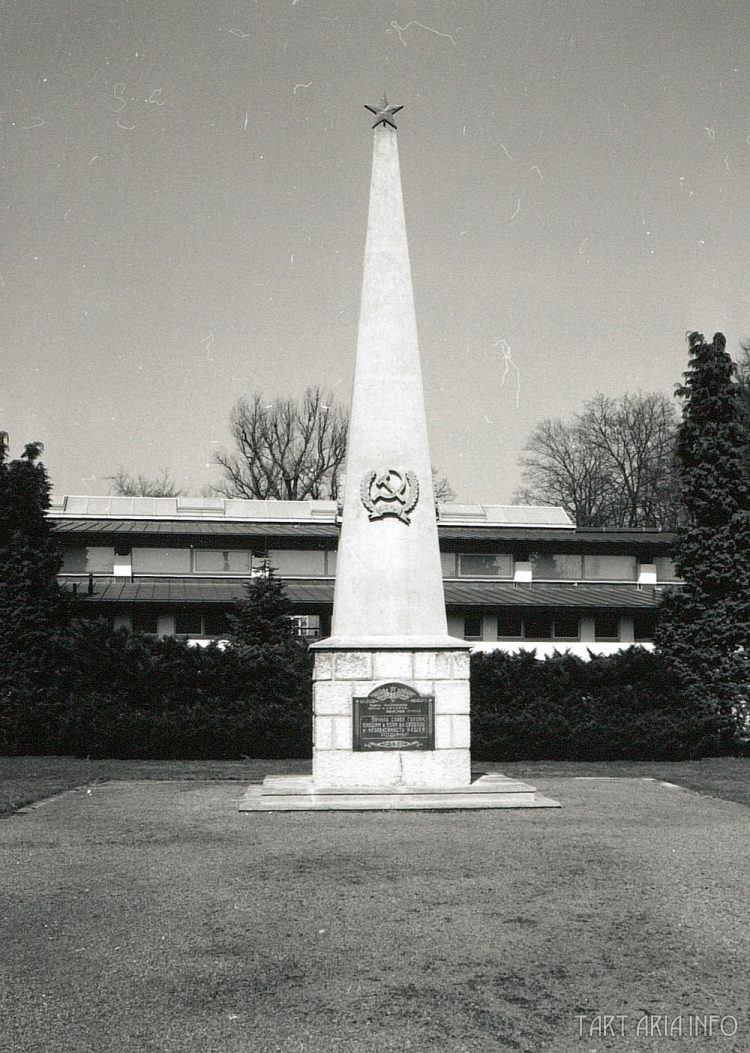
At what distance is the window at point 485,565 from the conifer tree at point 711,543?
11.1m

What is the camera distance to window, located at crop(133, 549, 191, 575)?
1400 inches

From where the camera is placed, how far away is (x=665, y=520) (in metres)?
52.6

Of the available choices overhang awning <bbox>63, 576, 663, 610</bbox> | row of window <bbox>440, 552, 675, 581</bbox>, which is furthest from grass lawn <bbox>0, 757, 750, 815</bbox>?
row of window <bbox>440, 552, 675, 581</bbox>

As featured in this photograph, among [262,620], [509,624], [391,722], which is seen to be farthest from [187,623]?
[391,722]

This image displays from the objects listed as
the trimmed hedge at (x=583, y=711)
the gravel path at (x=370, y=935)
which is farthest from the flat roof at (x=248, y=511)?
the gravel path at (x=370, y=935)

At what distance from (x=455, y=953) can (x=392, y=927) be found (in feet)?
2.23

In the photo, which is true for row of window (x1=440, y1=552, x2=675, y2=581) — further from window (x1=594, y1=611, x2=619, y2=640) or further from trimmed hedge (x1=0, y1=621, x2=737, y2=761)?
trimmed hedge (x1=0, y1=621, x2=737, y2=761)

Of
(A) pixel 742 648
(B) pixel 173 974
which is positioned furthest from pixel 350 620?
(A) pixel 742 648

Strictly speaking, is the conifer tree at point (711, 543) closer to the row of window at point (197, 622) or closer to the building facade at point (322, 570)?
the building facade at point (322, 570)

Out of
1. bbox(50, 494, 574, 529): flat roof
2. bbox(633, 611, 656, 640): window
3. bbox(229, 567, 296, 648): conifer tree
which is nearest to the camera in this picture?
bbox(229, 567, 296, 648): conifer tree

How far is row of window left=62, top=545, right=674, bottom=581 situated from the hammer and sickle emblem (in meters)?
20.9

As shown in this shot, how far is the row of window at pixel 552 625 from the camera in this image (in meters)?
33.4

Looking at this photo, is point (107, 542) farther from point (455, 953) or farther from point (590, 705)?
point (455, 953)

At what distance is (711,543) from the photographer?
25656 mm
